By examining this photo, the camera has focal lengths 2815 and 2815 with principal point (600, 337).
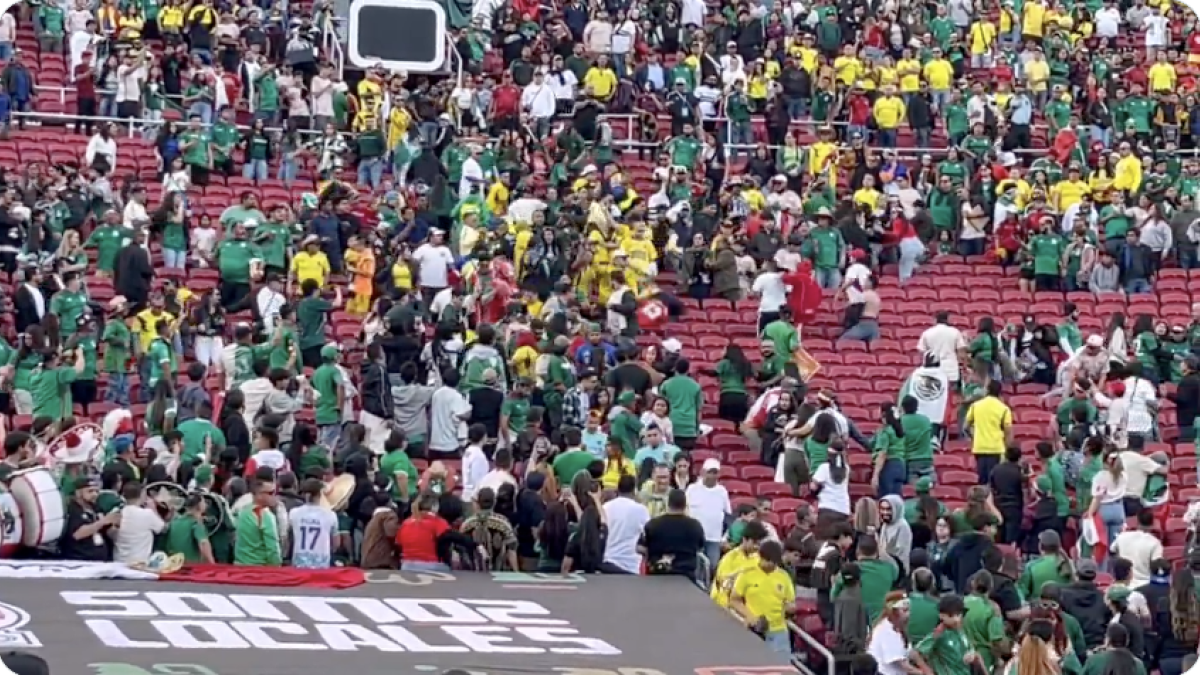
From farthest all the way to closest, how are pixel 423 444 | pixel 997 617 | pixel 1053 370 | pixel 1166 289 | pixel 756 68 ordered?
pixel 756 68
pixel 1166 289
pixel 1053 370
pixel 423 444
pixel 997 617

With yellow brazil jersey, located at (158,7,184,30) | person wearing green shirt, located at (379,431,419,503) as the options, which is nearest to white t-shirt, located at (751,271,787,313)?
person wearing green shirt, located at (379,431,419,503)

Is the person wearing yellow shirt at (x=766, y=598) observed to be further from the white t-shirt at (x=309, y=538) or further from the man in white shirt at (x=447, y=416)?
the man in white shirt at (x=447, y=416)

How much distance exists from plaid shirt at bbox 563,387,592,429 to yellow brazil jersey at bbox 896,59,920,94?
10.5 metres

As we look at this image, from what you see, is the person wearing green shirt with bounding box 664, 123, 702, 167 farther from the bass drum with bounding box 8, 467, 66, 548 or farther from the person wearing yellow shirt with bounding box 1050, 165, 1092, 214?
the bass drum with bounding box 8, 467, 66, 548

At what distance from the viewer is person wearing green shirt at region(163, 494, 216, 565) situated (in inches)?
722

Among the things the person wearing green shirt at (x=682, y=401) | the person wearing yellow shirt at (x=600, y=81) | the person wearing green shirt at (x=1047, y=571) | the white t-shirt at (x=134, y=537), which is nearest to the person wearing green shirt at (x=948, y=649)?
the person wearing green shirt at (x=1047, y=571)

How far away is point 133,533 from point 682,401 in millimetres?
5914

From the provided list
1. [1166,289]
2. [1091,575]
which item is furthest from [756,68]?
[1091,575]

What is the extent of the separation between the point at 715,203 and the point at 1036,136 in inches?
214

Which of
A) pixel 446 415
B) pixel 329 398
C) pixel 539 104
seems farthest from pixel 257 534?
pixel 539 104

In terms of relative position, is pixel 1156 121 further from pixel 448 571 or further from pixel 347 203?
pixel 448 571

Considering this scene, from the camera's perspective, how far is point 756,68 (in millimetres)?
31094

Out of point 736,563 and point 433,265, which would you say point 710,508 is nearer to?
point 736,563

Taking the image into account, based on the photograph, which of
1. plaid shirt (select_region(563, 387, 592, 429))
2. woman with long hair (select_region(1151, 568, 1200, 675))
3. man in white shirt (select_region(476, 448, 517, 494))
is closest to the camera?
woman with long hair (select_region(1151, 568, 1200, 675))
